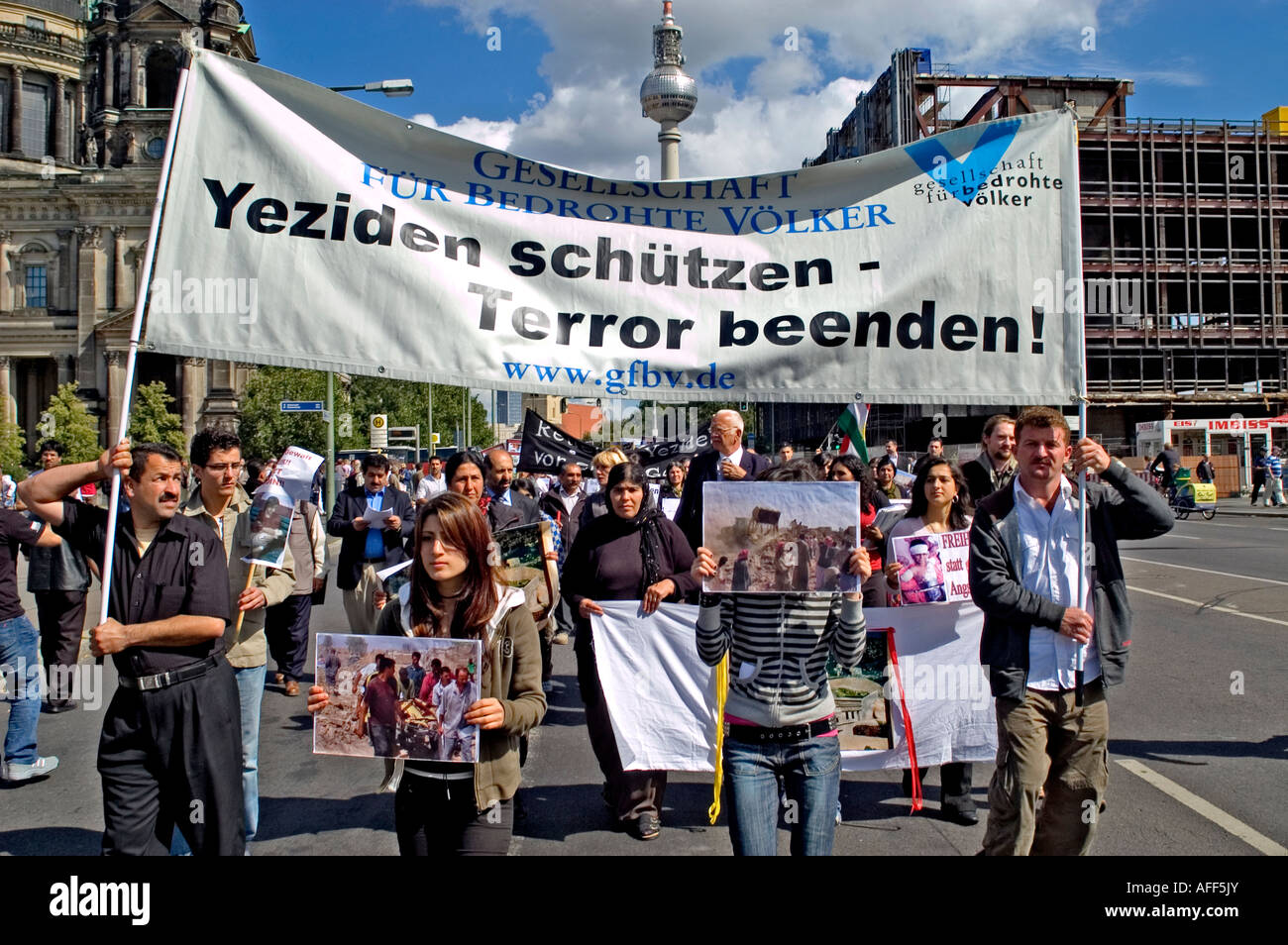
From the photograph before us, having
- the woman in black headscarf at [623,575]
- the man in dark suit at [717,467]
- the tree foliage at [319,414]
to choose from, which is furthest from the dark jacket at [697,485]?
the tree foliage at [319,414]

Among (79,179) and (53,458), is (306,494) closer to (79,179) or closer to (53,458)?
(53,458)

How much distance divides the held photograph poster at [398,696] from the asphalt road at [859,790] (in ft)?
6.43

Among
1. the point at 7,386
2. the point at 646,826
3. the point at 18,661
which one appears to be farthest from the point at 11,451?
the point at 646,826

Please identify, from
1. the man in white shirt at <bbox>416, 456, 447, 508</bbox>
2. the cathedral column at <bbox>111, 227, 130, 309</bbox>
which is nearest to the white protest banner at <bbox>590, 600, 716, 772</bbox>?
the man in white shirt at <bbox>416, 456, 447, 508</bbox>

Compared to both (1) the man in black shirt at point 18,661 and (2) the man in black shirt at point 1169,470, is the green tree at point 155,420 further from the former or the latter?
(1) the man in black shirt at point 18,661

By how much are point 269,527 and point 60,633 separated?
4.37 meters

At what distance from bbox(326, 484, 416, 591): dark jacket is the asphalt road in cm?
116

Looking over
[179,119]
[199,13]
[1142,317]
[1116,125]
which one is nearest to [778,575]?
[179,119]

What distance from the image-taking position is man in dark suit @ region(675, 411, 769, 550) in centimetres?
546

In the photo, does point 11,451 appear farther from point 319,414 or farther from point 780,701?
point 780,701

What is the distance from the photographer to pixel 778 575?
359 centimetres

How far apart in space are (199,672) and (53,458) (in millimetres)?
9553

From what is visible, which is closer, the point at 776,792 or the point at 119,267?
the point at 776,792

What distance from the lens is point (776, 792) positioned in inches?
137
